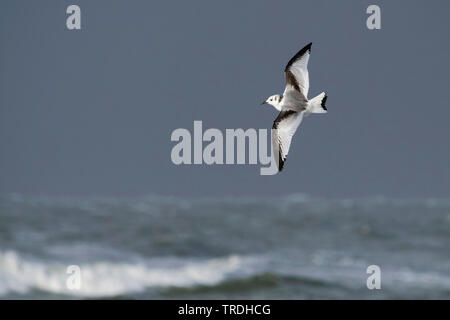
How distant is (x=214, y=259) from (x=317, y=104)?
26.0 meters

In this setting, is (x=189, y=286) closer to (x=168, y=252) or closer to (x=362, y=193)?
(x=168, y=252)

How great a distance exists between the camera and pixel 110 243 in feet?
123

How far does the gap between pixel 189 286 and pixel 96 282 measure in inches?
138

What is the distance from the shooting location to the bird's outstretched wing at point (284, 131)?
30.2 ft

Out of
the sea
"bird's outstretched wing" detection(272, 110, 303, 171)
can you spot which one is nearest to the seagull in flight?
"bird's outstretched wing" detection(272, 110, 303, 171)

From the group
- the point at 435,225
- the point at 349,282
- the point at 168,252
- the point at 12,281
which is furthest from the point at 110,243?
the point at 435,225

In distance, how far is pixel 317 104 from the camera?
9.07 m

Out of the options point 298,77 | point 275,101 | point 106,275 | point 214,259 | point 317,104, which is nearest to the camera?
point 317,104

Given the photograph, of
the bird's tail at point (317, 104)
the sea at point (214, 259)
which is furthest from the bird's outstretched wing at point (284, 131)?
the sea at point (214, 259)

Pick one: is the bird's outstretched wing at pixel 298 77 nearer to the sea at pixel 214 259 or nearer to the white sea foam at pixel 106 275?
the sea at pixel 214 259

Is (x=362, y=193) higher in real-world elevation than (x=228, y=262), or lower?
higher

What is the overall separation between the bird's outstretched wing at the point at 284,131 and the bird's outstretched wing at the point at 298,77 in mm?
244

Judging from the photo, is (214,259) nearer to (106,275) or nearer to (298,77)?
(106,275)

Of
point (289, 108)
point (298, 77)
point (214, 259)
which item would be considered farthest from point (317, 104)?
point (214, 259)
